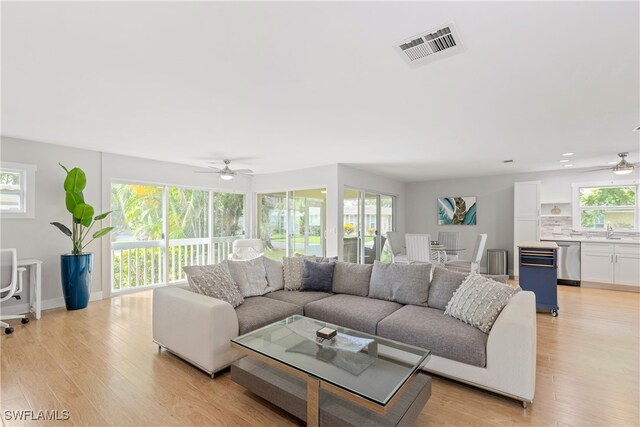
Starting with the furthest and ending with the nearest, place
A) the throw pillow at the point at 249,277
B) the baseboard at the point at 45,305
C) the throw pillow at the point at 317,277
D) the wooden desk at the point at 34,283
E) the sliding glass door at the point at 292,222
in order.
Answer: the sliding glass door at the point at 292,222 → the baseboard at the point at 45,305 → the wooden desk at the point at 34,283 → the throw pillow at the point at 317,277 → the throw pillow at the point at 249,277

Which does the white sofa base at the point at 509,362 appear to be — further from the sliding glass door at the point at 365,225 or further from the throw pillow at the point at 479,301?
the sliding glass door at the point at 365,225

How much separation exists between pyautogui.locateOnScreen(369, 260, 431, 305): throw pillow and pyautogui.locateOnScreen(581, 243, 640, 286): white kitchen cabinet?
4852 mm

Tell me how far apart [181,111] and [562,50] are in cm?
324

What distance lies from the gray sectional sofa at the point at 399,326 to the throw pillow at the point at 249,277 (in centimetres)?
11

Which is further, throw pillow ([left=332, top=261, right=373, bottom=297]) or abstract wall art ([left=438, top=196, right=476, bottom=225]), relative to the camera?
abstract wall art ([left=438, top=196, right=476, bottom=225])

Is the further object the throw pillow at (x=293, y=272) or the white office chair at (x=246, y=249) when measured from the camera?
the white office chair at (x=246, y=249)

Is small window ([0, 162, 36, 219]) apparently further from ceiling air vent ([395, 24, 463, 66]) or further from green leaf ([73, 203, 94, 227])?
ceiling air vent ([395, 24, 463, 66])

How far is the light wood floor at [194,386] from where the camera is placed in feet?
6.59

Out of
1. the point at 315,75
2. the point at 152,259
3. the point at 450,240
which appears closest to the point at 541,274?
the point at 450,240

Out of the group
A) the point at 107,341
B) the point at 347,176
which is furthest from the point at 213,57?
the point at 347,176

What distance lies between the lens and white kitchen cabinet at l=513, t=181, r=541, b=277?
6.42 meters

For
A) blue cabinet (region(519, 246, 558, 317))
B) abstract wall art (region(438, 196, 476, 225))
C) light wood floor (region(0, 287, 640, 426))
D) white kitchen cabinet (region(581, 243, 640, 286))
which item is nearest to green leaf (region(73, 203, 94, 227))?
light wood floor (region(0, 287, 640, 426))

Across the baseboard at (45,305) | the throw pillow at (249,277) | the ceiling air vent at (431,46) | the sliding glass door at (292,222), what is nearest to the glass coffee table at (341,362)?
the throw pillow at (249,277)

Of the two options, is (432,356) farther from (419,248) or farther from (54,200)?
(54,200)
